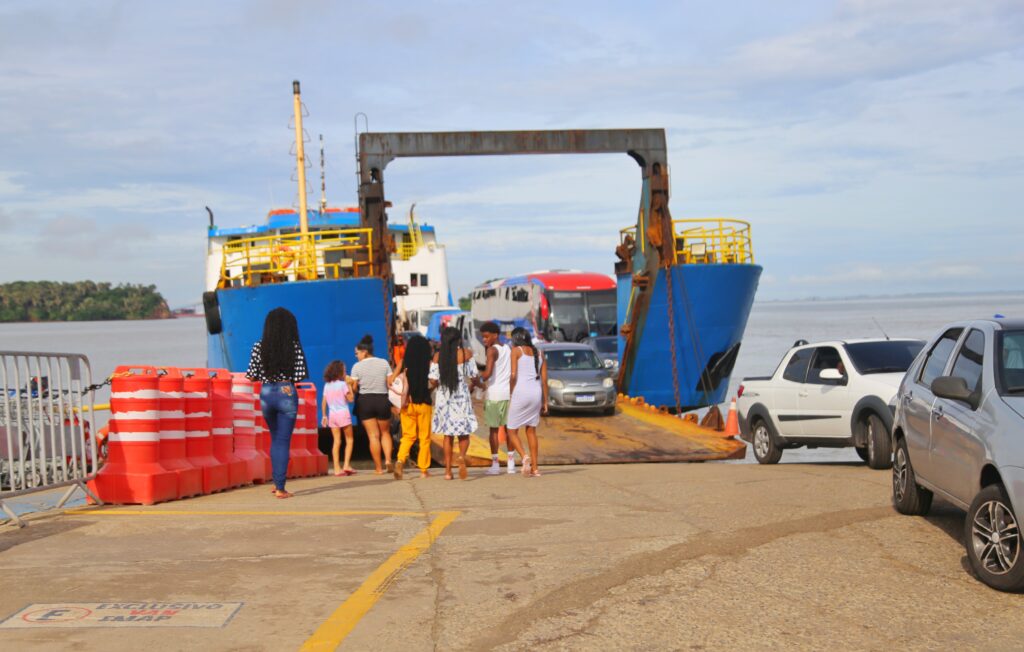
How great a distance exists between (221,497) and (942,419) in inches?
262

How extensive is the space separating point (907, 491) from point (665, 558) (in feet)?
8.44

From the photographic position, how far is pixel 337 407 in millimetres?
15078

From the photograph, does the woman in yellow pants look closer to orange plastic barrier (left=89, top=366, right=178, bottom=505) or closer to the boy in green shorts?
the boy in green shorts

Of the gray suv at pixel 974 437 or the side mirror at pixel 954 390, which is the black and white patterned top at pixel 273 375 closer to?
the gray suv at pixel 974 437

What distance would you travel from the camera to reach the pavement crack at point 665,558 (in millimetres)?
5820

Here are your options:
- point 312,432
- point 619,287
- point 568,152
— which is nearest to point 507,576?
point 312,432

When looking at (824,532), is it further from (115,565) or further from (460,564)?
(115,565)

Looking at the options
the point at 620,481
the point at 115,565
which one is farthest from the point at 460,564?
the point at 620,481

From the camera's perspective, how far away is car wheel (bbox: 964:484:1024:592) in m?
6.17

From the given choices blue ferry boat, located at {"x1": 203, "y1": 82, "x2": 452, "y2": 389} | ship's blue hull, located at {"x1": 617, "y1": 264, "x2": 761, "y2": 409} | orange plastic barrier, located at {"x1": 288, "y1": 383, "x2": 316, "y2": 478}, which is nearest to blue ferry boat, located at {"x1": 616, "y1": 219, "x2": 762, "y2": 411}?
ship's blue hull, located at {"x1": 617, "y1": 264, "x2": 761, "y2": 409}

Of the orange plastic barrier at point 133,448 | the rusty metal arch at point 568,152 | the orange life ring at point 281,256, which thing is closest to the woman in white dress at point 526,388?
the orange plastic barrier at point 133,448

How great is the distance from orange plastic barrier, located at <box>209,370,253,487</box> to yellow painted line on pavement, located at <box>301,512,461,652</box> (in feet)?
12.9

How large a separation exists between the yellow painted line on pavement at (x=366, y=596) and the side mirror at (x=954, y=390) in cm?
346

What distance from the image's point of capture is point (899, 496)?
29.5ft
